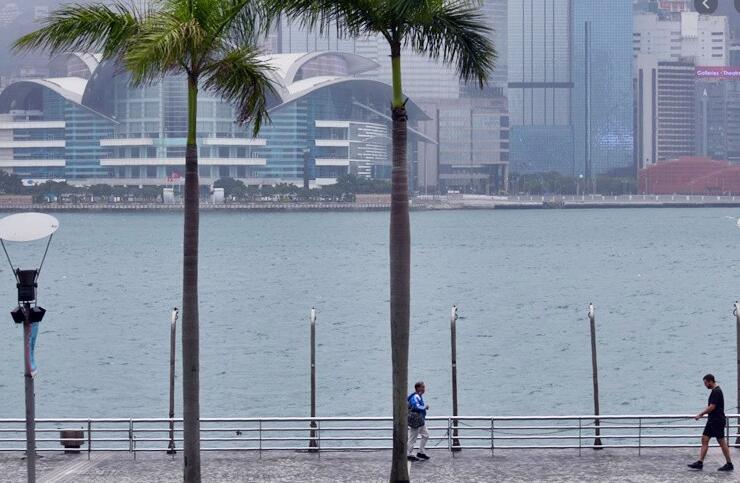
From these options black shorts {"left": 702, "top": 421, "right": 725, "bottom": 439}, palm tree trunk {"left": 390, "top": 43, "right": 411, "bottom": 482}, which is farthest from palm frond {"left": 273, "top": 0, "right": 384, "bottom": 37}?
black shorts {"left": 702, "top": 421, "right": 725, "bottom": 439}

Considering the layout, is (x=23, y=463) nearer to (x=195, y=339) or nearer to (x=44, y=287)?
(x=195, y=339)

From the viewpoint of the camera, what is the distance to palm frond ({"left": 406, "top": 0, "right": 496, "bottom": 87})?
21.8m

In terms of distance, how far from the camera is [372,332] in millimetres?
78625

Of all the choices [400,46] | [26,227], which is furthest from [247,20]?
[26,227]

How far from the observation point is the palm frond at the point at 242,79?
21.3 m

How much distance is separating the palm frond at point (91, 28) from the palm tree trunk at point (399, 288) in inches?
143

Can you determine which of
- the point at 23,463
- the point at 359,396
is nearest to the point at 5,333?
the point at 359,396

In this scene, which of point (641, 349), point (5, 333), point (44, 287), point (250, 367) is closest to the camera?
point (250, 367)

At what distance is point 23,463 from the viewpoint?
25812 millimetres

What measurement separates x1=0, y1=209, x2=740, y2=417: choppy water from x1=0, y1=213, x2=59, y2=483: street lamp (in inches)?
1247

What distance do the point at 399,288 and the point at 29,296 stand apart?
4939mm

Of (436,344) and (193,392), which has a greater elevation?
(193,392)

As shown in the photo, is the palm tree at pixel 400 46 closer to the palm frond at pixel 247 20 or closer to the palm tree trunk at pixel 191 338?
the palm frond at pixel 247 20

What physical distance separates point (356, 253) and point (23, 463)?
435 ft
